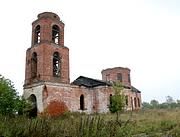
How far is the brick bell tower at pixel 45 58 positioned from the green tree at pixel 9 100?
166cm

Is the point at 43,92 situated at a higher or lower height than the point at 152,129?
higher

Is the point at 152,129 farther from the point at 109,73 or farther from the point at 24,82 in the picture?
the point at 109,73

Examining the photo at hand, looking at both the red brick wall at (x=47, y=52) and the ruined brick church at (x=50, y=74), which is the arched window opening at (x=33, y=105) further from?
the red brick wall at (x=47, y=52)

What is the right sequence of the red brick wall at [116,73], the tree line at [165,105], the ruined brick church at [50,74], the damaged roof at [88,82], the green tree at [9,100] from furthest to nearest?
the tree line at [165,105] < the red brick wall at [116,73] < the damaged roof at [88,82] < the ruined brick church at [50,74] < the green tree at [9,100]

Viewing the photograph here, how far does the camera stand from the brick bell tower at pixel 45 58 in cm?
2512

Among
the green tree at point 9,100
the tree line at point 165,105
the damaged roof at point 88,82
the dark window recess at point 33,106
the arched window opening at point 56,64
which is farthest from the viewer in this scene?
the tree line at point 165,105

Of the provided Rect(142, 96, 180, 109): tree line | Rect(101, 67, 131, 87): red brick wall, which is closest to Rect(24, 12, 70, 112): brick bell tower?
Rect(101, 67, 131, 87): red brick wall

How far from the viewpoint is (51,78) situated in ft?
83.0

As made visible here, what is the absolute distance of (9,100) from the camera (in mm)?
24094

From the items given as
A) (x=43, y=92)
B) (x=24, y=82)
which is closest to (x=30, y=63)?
(x=24, y=82)

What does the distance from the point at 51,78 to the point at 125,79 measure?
Answer: 2322cm

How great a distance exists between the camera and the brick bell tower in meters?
25.1

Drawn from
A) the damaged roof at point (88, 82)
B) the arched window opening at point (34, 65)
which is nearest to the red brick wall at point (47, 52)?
the arched window opening at point (34, 65)

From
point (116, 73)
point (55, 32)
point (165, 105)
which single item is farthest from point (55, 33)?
point (165, 105)
